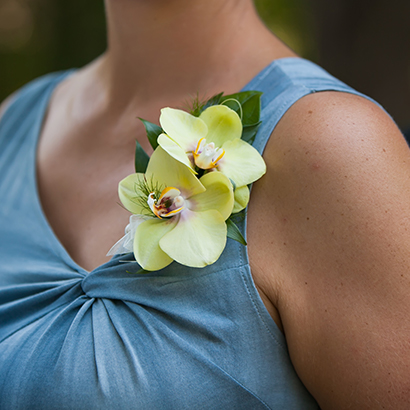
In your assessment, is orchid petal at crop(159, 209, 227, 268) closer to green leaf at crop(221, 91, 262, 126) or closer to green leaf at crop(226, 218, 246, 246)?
green leaf at crop(226, 218, 246, 246)

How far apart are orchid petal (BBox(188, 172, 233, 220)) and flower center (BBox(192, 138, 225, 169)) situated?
0.02 meters

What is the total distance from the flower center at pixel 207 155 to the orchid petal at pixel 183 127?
0.02m

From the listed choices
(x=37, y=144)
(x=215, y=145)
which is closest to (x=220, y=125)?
(x=215, y=145)

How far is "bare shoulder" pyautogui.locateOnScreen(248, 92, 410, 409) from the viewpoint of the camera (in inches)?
25.4

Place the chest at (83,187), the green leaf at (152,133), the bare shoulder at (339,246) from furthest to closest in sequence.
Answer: the chest at (83,187), the green leaf at (152,133), the bare shoulder at (339,246)

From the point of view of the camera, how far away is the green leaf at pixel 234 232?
2.32 feet

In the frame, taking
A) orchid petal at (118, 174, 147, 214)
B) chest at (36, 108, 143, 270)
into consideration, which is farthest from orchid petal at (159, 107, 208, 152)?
chest at (36, 108, 143, 270)

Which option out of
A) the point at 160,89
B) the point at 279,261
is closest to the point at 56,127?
the point at 160,89

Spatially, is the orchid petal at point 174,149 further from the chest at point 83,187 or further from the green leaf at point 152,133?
the chest at point 83,187

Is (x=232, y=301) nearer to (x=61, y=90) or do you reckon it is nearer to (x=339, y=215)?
(x=339, y=215)

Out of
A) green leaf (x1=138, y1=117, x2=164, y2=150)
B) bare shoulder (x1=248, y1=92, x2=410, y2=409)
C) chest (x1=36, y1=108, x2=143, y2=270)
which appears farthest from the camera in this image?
Answer: chest (x1=36, y1=108, x2=143, y2=270)

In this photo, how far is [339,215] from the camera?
67 centimetres

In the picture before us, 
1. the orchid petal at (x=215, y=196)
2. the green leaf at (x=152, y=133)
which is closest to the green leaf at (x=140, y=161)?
the green leaf at (x=152, y=133)

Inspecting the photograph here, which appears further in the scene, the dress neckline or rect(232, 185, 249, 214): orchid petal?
the dress neckline
